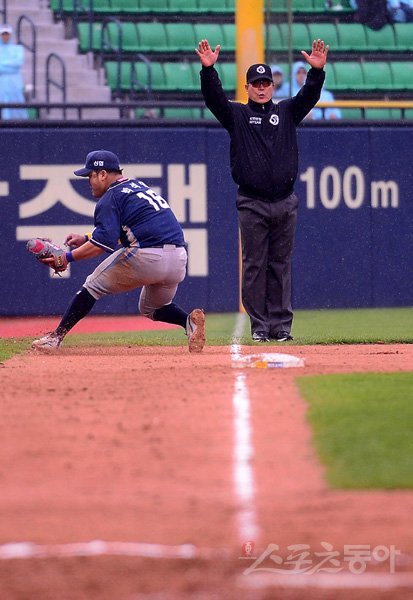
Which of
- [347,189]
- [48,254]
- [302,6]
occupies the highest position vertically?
[302,6]

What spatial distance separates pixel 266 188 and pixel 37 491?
548 cm

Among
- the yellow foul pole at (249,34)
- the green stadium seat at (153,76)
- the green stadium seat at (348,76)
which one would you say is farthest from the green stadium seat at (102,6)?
the yellow foul pole at (249,34)

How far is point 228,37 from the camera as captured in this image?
17.4 metres

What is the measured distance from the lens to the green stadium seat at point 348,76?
16.8 m

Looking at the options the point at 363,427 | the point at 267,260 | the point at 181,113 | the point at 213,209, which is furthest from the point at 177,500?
the point at 181,113

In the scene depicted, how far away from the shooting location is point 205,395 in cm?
606

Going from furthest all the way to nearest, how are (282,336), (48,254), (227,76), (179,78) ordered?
(179,78), (227,76), (282,336), (48,254)

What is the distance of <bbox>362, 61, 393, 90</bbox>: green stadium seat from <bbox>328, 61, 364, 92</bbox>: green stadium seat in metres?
0.07

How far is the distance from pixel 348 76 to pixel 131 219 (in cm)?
911

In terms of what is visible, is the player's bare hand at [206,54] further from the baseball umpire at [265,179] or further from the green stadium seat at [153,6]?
the green stadium seat at [153,6]

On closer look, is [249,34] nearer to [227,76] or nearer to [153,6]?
[227,76]

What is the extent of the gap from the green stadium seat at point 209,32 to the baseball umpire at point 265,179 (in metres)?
8.24

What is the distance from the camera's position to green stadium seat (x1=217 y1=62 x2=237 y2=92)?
16.6 m

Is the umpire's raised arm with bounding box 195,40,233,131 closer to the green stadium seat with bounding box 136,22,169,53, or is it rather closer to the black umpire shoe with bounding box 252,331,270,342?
the black umpire shoe with bounding box 252,331,270,342
